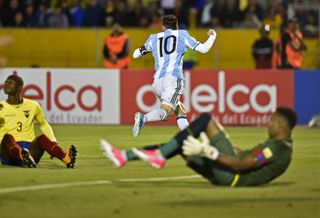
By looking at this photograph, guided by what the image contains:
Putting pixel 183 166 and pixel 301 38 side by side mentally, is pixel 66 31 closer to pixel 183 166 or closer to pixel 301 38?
pixel 301 38

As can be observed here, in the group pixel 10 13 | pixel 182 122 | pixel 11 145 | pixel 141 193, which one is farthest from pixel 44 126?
pixel 10 13

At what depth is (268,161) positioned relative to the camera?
36.9 ft

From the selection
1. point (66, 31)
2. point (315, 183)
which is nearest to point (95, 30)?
point (66, 31)

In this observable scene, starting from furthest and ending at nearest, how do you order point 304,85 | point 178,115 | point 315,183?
1. point 304,85
2. point 178,115
3. point 315,183

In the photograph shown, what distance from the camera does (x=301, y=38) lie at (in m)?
26.3

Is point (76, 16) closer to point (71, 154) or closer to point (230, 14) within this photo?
point (230, 14)

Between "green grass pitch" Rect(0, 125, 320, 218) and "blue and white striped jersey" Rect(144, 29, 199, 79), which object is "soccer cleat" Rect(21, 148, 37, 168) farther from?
"blue and white striped jersey" Rect(144, 29, 199, 79)

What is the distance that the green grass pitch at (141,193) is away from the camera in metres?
10.1

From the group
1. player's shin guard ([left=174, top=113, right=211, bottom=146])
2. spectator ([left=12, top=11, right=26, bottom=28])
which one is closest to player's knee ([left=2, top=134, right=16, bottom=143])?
player's shin guard ([left=174, top=113, right=211, bottom=146])

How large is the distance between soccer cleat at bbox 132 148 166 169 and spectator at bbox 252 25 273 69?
16002 mm

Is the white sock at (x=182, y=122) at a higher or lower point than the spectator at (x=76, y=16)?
lower

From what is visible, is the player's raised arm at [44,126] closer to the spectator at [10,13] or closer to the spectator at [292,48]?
the spectator at [292,48]

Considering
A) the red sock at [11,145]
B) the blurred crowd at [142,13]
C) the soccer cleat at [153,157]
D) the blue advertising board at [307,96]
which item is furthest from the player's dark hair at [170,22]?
the blurred crowd at [142,13]

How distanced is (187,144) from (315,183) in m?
2.42
